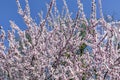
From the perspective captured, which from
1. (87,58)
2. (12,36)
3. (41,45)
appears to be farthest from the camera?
(12,36)

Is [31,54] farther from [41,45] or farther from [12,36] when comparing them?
[12,36]

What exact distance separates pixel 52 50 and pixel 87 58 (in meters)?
0.69

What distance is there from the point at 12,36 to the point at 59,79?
4.90 ft

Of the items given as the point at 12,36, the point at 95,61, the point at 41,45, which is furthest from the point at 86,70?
the point at 12,36

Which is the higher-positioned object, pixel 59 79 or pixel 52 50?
pixel 52 50

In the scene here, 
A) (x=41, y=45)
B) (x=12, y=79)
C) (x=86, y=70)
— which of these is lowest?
(x=86, y=70)

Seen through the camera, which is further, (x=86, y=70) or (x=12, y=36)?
(x=12, y=36)

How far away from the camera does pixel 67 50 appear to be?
20.0 feet

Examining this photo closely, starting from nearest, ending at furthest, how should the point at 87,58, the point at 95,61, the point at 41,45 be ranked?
the point at 95,61
the point at 87,58
the point at 41,45

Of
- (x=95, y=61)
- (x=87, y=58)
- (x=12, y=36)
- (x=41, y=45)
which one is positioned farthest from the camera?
(x=12, y=36)

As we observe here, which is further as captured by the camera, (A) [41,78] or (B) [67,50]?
(B) [67,50]

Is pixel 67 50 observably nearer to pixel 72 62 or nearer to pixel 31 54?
pixel 72 62

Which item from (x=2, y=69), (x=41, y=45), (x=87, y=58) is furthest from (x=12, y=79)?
(x=87, y=58)

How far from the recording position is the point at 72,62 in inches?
237
